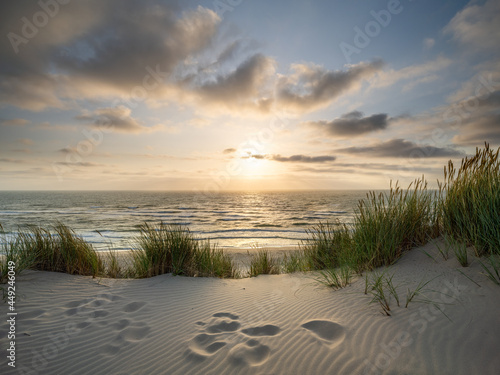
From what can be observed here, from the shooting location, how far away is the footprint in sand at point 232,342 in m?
2.34

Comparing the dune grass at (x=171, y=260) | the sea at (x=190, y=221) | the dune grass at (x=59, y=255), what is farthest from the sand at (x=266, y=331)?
the sea at (x=190, y=221)

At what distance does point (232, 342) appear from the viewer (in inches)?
A: 101

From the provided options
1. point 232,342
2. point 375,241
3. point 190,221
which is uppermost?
point 375,241

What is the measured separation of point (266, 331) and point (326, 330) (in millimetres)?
680

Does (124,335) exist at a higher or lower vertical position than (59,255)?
lower

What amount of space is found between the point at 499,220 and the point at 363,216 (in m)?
2.01

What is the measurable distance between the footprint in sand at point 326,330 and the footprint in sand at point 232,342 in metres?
0.39

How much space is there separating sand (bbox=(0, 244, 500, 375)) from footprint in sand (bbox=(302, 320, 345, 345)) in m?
0.01

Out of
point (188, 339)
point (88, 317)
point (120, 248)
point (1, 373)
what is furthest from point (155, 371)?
point (120, 248)

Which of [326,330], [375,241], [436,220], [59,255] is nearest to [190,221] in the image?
[59,255]

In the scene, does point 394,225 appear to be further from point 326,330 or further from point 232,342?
point 232,342

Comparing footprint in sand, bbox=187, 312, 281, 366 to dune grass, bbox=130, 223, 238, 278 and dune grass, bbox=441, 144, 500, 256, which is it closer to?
dune grass, bbox=130, 223, 238, 278

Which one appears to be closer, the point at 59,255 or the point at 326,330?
the point at 326,330

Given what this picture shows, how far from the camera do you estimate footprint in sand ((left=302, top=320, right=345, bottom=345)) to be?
2523mm
